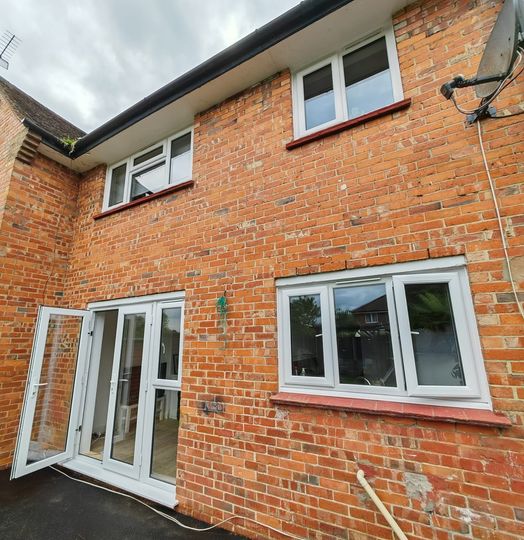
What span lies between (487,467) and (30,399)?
5073 millimetres

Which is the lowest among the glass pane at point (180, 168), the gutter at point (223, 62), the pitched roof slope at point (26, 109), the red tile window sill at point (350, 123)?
the red tile window sill at point (350, 123)

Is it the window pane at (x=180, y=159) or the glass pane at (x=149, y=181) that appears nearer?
the window pane at (x=180, y=159)

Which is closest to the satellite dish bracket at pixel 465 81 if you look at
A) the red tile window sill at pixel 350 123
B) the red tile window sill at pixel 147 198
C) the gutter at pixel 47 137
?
the red tile window sill at pixel 350 123

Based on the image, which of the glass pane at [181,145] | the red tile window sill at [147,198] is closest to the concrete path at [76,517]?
the red tile window sill at [147,198]

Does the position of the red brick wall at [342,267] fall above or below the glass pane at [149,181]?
below

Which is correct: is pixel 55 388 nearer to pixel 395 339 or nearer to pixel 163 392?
pixel 163 392

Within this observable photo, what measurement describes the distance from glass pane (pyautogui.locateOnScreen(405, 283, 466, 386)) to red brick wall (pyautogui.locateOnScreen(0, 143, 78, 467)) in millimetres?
5473

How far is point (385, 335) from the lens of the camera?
96.6 inches

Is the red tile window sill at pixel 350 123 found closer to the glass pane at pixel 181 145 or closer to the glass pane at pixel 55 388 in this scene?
the glass pane at pixel 181 145

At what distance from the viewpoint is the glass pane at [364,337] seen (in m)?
2.43

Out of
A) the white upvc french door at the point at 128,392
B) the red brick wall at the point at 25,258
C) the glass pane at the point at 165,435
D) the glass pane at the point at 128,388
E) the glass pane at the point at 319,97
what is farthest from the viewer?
the red brick wall at the point at 25,258

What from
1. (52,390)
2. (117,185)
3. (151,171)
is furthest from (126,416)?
(117,185)

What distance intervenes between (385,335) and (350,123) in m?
2.11

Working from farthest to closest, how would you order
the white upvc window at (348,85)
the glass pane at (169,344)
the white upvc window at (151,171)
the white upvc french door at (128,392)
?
the white upvc window at (151,171)
the white upvc french door at (128,392)
the glass pane at (169,344)
the white upvc window at (348,85)
